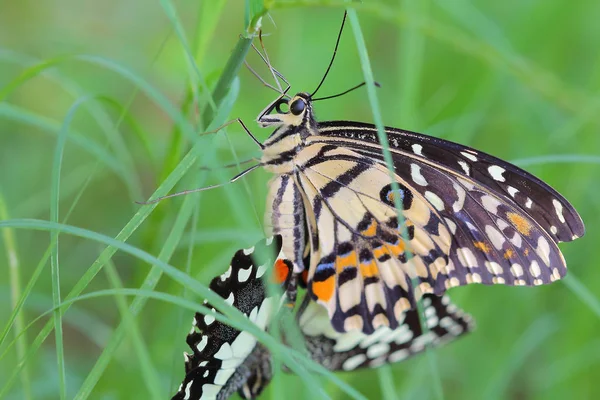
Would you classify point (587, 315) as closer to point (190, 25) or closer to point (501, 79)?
point (501, 79)

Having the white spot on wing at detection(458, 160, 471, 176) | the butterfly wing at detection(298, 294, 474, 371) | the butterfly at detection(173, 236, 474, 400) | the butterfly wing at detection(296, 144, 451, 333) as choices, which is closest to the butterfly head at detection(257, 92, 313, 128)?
the butterfly wing at detection(296, 144, 451, 333)

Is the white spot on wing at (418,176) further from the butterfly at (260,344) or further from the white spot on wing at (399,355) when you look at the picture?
the white spot on wing at (399,355)

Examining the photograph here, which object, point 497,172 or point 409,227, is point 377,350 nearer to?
point 409,227

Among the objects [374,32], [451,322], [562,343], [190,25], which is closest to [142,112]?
[190,25]

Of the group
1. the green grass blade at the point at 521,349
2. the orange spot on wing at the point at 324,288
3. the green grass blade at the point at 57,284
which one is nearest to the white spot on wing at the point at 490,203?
the orange spot on wing at the point at 324,288

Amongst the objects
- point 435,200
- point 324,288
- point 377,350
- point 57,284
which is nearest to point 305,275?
point 324,288
